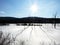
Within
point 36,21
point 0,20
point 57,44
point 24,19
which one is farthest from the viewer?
point 36,21

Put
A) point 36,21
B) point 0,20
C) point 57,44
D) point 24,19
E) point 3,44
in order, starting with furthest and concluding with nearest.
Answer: point 36,21 → point 24,19 → point 0,20 → point 57,44 → point 3,44

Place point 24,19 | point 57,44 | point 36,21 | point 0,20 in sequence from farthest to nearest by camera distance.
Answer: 1. point 36,21
2. point 24,19
3. point 0,20
4. point 57,44

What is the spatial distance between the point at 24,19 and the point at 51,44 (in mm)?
23325

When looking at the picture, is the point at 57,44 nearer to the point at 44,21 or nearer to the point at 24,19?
the point at 24,19

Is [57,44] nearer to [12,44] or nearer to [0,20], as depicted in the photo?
[12,44]

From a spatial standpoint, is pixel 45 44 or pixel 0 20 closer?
pixel 45 44

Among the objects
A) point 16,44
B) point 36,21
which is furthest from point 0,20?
point 16,44

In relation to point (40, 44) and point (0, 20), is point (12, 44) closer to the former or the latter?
point (40, 44)

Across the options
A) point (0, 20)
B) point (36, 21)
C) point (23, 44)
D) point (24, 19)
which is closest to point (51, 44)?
point (23, 44)

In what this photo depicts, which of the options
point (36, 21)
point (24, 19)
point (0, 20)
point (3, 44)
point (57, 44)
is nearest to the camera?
point (3, 44)

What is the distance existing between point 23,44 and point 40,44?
0.70 metres

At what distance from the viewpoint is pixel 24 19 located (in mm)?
26891

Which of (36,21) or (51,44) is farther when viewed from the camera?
(36,21)

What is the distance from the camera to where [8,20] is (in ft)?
89.9
